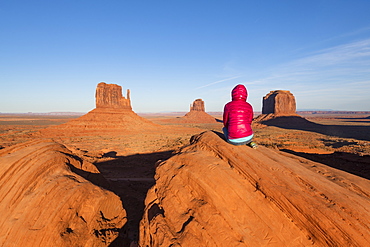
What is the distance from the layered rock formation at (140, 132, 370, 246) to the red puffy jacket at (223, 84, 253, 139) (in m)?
0.47

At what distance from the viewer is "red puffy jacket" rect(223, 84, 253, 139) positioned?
15.5ft

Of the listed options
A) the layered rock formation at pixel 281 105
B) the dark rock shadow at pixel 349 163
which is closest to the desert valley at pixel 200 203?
the dark rock shadow at pixel 349 163

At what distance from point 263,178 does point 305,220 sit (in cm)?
99

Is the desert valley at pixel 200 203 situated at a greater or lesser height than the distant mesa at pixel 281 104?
lesser

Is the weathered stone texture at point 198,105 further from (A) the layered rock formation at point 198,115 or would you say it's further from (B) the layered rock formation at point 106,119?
(B) the layered rock formation at point 106,119

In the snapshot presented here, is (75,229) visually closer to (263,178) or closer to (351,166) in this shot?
(263,178)

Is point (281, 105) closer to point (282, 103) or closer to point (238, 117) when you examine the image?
point (282, 103)

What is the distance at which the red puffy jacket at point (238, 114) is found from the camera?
4.72 meters

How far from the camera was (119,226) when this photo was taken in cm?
620

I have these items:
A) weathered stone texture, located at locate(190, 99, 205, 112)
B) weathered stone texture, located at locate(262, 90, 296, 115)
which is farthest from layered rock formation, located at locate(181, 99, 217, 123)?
weathered stone texture, located at locate(262, 90, 296, 115)

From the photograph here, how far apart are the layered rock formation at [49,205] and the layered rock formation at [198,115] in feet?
316

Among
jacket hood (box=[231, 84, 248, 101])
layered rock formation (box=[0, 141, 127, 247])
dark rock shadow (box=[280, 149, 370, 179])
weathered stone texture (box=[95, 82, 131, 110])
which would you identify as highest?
weathered stone texture (box=[95, 82, 131, 110])

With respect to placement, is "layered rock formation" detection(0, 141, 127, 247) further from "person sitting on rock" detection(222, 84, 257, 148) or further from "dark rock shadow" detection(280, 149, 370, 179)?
"dark rock shadow" detection(280, 149, 370, 179)

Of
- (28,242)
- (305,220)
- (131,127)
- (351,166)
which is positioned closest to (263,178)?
(305,220)
